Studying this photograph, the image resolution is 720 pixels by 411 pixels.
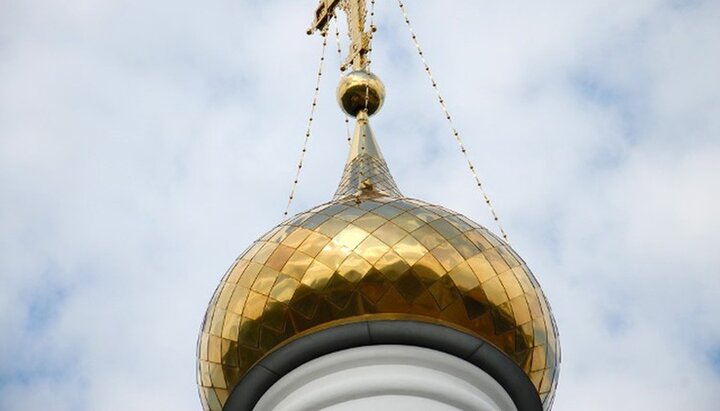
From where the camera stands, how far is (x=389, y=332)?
5977 mm

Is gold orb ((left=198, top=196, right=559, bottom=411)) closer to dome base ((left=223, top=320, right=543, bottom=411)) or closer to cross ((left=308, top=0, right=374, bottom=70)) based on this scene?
dome base ((left=223, top=320, right=543, bottom=411))

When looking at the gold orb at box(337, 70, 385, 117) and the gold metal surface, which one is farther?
the gold orb at box(337, 70, 385, 117)

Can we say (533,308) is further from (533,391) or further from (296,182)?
(296,182)

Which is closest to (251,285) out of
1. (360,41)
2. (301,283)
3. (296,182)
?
(301,283)

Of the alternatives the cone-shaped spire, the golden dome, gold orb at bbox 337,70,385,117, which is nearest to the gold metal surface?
the golden dome

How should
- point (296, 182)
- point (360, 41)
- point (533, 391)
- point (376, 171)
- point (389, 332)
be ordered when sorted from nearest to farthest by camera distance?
1. point (389, 332)
2. point (533, 391)
3. point (376, 171)
4. point (296, 182)
5. point (360, 41)

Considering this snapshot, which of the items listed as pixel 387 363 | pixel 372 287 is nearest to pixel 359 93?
pixel 372 287

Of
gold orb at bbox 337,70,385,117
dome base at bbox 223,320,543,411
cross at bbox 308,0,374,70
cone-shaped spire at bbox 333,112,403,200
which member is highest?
cross at bbox 308,0,374,70

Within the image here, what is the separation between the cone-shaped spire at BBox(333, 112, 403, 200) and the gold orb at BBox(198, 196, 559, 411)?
485mm

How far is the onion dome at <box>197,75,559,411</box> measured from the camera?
6.02m

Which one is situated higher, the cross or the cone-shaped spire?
the cross

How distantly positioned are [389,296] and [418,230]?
666 millimetres

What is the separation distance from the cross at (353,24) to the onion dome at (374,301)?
2.52 meters

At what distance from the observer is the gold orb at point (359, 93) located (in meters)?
8.63
